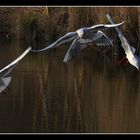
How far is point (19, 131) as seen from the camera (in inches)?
229

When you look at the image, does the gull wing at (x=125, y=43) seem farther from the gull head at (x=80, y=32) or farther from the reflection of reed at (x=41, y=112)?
the reflection of reed at (x=41, y=112)

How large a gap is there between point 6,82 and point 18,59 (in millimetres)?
216

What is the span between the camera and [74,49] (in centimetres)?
583

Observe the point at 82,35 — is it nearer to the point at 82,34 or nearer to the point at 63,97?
the point at 82,34

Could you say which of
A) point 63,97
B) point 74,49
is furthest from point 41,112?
point 74,49

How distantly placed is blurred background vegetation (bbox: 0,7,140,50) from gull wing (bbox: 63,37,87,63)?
0.11 meters

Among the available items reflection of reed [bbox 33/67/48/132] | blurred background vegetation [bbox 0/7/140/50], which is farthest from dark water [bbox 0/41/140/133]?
blurred background vegetation [bbox 0/7/140/50]

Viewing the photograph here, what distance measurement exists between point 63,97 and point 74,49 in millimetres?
402

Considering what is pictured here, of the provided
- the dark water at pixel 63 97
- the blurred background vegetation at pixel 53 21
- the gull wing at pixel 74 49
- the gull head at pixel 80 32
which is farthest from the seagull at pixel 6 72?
the gull head at pixel 80 32

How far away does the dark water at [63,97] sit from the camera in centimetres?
580
